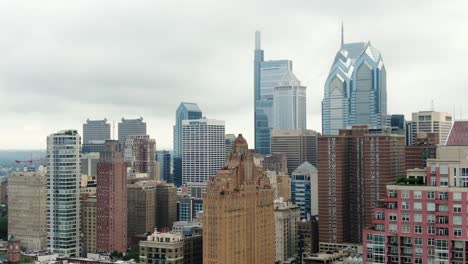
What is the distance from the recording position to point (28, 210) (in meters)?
177

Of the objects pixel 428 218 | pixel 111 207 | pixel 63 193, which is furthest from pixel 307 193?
pixel 428 218

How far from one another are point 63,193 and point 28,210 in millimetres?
13260

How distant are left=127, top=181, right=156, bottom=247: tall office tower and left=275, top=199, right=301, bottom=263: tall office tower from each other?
40955mm

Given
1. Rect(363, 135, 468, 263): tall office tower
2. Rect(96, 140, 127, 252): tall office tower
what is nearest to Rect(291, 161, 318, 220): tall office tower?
Rect(96, 140, 127, 252): tall office tower

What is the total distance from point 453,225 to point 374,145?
279ft

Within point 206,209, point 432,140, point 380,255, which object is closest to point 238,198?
point 206,209

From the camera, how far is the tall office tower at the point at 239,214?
11412 centimetres

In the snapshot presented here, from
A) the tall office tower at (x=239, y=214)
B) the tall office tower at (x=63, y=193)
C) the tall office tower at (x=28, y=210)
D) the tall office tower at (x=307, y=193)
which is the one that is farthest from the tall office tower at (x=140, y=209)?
the tall office tower at (x=239, y=214)

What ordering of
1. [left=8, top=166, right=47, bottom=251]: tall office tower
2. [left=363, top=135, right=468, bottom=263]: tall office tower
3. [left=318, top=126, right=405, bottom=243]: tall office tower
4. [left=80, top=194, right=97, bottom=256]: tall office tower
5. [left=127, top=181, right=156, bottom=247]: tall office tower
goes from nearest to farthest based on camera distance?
[left=363, top=135, right=468, bottom=263]: tall office tower
[left=318, top=126, right=405, bottom=243]: tall office tower
[left=8, top=166, right=47, bottom=251]: tall office tower
[left=80, top=194, right=97, bottom=256]: tall office tower
[left=127, top=181, right=156, bottom=247]: tall office tower

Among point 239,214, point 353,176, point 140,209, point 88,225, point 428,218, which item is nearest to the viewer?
point 428,218

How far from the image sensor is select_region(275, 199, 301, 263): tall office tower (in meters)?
156

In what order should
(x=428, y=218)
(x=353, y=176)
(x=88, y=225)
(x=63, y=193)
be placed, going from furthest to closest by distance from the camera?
(x=88, y=225) → (x=63, y=193) → (x=353, y=176) → (x=428, y=218)

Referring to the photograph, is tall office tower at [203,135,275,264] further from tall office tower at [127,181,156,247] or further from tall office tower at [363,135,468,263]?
tall office tower at [127,181,156,247]

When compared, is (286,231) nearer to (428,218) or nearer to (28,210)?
(28,210)
